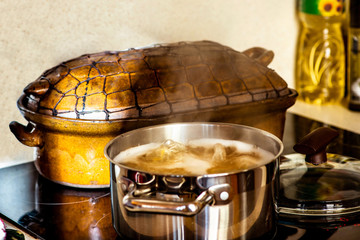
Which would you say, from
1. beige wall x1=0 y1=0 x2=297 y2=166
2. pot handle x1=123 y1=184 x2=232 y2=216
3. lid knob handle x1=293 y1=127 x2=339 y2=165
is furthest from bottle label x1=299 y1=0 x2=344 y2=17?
pot handle x1=123 y1=184 x2=232 y2=216

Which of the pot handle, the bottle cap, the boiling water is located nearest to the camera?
the pot handle

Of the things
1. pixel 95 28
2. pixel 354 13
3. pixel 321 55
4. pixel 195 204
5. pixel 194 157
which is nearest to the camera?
pixel 195 204

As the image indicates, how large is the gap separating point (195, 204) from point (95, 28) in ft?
2.56

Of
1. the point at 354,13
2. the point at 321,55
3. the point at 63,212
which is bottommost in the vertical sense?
the point at 63,212

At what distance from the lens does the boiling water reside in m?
0.78

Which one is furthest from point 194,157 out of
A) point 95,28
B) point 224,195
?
point 95,28

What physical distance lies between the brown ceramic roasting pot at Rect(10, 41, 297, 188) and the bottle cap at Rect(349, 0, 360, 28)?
527 millimetres

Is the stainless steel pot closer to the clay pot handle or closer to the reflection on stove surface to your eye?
the reflection on stove surface

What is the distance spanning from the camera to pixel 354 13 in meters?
1.50

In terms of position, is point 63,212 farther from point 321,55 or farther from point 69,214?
point 321,55

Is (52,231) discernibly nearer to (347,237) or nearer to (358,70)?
(347,237)

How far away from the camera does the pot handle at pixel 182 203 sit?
0.65 metres

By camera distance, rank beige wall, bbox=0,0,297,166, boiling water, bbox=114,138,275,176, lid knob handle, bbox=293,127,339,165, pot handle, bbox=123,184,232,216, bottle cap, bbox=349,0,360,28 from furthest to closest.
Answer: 1. bottle cap, bbox=349,0,360,28
2. beige wall, bbox=0,0,297,166
3. lid knob handle, bbox=293,127,339,165
4. boiling water, bbox=114,138,275,176
5. pot handle, bbox=123,184,232,216

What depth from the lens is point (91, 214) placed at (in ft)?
3.03
